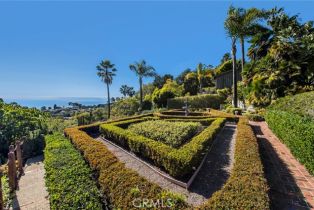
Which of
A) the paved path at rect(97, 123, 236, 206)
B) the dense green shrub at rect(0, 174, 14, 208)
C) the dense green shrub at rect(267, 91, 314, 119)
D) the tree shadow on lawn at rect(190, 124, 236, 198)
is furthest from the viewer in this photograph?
the dense green shrub at rect(267, 91, 314, 119)

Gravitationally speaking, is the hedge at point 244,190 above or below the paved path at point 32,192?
above

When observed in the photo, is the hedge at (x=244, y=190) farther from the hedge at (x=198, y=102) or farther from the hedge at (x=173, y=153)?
the hedge at (x=198, y=102)

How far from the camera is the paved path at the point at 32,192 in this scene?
4.71 metres

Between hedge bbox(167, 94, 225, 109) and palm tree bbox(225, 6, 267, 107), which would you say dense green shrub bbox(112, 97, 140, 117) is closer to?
hedge bbox(167, 94, 225, 109)

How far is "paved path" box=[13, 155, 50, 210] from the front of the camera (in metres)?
4.71

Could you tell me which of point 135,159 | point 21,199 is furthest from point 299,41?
point 21,199

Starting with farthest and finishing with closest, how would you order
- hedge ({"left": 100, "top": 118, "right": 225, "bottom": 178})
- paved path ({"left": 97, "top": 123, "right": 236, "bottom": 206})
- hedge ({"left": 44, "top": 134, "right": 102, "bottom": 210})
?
hedge ({"left": 100, "top": 118, "right": 225, "bottom": 178})
paved path ({"left": 97, "top": 123, "right": 236, "bottom": 206})
hedge ({"left": 44, "top": 134, "right": 102, "bottom": 210})

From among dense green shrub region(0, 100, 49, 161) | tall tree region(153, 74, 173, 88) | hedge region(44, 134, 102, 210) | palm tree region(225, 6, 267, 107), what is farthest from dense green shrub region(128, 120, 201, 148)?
tall tree region(153, 74, 173, 88)

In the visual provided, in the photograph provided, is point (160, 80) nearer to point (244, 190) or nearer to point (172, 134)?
point (172, 134)

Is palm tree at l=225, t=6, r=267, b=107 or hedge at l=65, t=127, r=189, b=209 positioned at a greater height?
palm tree at l=225, t=6, r=267, b=107

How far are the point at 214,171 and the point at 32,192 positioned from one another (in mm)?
5401

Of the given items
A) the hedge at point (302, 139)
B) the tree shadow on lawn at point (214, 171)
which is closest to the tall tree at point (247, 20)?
the hedge at point (302, 139)

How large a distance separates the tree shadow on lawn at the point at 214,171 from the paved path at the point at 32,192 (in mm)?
3862

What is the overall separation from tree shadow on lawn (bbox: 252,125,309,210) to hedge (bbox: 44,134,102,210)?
378cm
